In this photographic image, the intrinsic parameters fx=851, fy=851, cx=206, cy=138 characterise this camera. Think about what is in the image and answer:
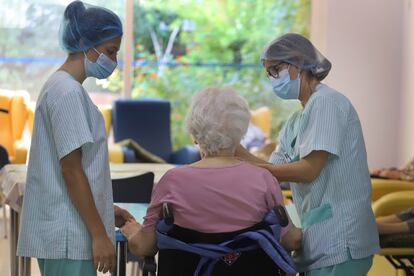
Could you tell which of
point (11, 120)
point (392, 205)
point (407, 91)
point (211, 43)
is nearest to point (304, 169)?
point (392, 205)

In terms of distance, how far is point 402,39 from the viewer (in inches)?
306

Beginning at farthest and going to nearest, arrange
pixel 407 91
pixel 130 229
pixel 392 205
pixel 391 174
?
pixel 407 91 → pixel 391 174 → pixel 392 205 → pixel 130 229

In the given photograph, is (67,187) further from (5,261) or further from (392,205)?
(5,261)

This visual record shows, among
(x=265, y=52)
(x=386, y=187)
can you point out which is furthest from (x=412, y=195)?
(x=265, y=52)

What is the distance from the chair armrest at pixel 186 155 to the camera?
7770 mm

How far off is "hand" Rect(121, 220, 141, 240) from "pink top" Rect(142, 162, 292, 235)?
0.22m

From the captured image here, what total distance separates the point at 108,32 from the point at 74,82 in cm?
21

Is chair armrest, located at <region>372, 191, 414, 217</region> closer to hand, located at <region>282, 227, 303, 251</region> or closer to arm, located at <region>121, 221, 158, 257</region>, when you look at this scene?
hand, located at <region>282, 227, 303, 251</region>

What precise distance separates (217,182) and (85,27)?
584 millimetres

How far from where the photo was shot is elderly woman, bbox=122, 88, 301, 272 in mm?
2404

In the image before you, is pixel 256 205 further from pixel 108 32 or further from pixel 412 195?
pixel 412 195

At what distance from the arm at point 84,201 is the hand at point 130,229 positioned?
0.25 meters

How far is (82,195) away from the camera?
7.50 ft

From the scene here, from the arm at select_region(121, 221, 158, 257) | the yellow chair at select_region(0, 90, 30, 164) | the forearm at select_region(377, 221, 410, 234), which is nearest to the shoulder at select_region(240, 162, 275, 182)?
the arm at select_region(121, 221, 158, 257)
